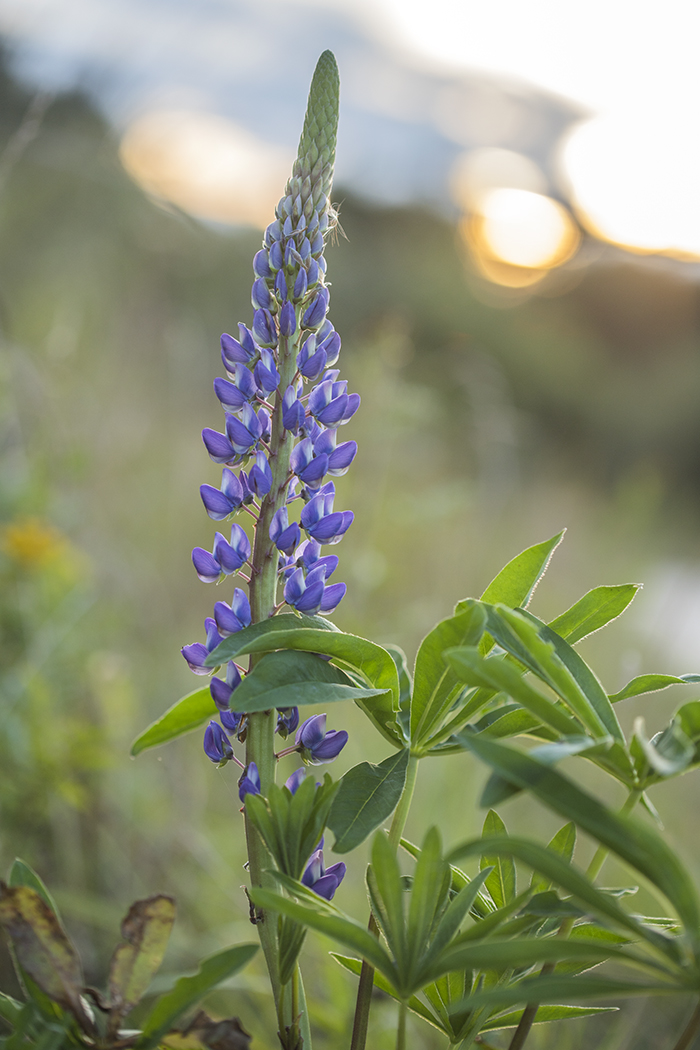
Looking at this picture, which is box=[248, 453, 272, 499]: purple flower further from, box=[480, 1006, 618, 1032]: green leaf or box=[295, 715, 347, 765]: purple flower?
box=[480, 1006, 618, 1032]: green leaf

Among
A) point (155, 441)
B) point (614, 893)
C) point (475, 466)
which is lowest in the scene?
point (614, 893)

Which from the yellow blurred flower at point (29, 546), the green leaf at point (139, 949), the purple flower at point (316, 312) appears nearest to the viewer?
the green leaf at point (139, 949)

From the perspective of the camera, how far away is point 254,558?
48 centimetres

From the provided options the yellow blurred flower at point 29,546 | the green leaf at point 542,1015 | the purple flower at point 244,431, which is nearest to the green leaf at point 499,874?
the green leaf at point 542,1015

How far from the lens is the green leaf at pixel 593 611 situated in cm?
49

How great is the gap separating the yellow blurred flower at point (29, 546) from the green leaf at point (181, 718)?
1118 mm

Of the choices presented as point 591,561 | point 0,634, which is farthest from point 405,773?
point 591,561

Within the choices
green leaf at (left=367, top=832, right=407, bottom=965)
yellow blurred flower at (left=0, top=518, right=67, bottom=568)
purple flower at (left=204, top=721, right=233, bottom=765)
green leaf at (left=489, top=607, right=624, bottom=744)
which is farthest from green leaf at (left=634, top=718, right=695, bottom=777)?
yellow blurred flower at (left=0, top=518, right=67, bottom=568)

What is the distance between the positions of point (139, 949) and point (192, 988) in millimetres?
50

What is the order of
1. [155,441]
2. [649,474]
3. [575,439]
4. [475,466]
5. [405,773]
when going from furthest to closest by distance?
[575,439]
[649,474]
[475,466]
[155,441]
[405,773]

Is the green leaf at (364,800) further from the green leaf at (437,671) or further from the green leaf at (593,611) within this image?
the green leaf at (593,611)

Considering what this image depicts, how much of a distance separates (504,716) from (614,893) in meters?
0.12

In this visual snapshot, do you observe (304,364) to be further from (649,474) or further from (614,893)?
(649,474)

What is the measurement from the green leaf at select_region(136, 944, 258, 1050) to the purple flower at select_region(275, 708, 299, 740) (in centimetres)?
13
